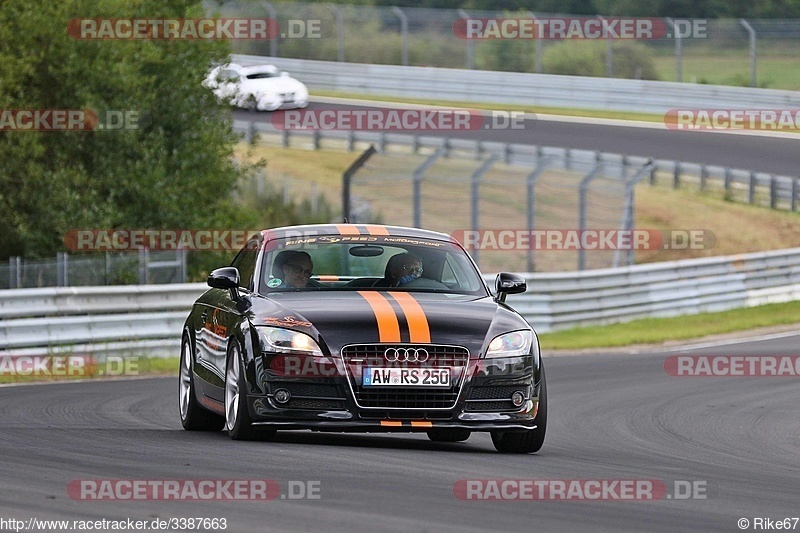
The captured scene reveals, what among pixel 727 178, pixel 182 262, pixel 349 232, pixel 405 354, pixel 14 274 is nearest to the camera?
pixel 405 354

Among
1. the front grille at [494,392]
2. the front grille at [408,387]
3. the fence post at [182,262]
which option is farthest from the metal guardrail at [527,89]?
the front grille at [408,387]

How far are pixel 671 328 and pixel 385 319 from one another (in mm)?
15656

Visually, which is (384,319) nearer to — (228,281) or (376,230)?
(228,281)

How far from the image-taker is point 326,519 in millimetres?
6777

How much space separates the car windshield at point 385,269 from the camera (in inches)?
408

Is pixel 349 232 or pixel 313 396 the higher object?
pixel 349 232

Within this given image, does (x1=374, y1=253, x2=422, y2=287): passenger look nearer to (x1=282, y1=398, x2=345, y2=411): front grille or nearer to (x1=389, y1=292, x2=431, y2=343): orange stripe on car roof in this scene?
(x1=389, y1=292, x2=431, y2=343): orange stripe on car roof

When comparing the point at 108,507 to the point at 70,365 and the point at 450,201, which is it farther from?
the point at 450,201

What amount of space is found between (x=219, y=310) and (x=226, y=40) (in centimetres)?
1642

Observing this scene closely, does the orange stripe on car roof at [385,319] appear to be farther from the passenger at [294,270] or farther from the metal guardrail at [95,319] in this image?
the metal guardrail at [95,319]

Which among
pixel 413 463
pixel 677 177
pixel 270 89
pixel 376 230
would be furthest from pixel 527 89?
pixel 413 463

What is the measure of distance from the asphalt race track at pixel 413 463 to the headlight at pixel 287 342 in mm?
575

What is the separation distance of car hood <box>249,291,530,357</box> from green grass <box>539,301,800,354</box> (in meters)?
11.8

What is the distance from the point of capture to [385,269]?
34.7 feet
